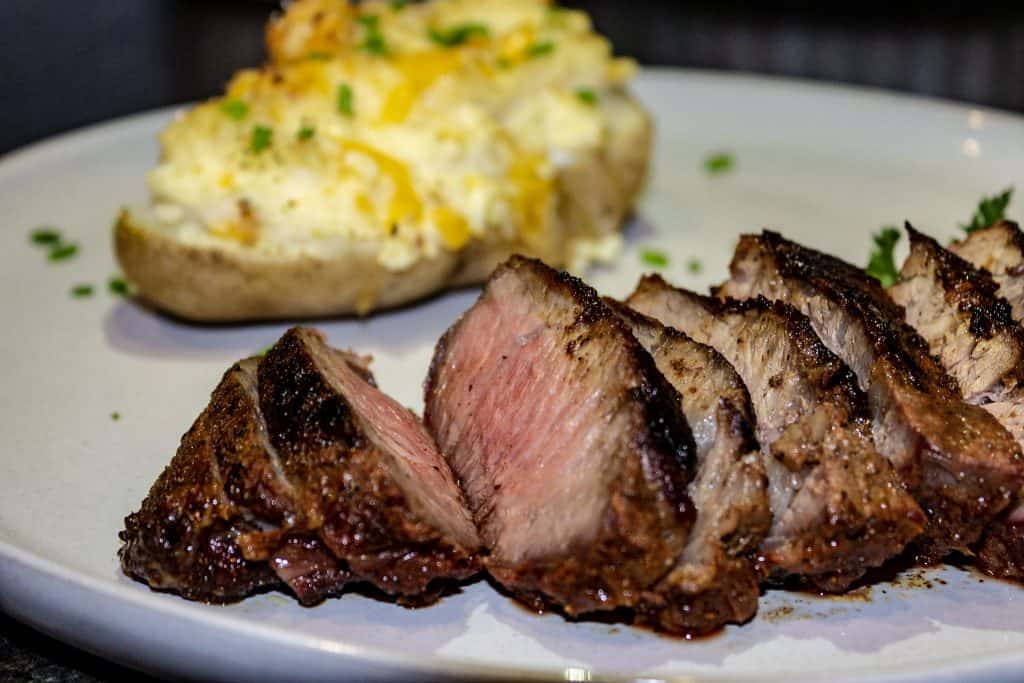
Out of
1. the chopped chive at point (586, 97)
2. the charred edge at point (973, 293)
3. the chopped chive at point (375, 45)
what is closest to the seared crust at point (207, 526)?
the charred edge at point (973, 293)

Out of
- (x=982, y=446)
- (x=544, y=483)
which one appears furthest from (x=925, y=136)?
(x=544, y=483)

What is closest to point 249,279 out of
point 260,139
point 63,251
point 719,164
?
point 260,139

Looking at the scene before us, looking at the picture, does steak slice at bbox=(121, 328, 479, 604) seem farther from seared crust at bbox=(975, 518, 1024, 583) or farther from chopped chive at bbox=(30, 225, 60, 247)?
chopped chive at bbox=(30, 225, 60, 247)

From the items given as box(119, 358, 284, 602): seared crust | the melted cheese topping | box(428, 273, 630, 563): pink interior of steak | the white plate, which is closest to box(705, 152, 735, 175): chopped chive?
the white plate

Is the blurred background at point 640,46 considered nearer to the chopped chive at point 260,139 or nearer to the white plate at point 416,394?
the white plate at point 416,394

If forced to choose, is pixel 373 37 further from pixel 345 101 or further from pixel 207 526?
pixel 207 526

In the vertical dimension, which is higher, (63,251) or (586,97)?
(586,97)

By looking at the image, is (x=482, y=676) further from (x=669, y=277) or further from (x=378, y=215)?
(x=669, y=277)
